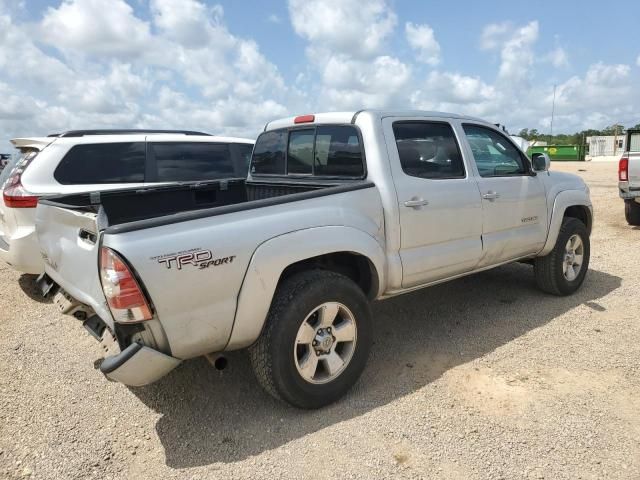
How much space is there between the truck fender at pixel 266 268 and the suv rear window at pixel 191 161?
382 centimetres

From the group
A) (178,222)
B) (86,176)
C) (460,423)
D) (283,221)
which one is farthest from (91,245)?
(86,176)

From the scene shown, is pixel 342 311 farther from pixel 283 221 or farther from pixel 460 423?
pixel 460 423

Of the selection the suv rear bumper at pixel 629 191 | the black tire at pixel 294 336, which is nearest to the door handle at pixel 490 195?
the black tire at pixel 294 336

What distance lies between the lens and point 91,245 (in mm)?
2652

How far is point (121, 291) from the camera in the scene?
236cm

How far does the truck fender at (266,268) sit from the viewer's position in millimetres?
2707

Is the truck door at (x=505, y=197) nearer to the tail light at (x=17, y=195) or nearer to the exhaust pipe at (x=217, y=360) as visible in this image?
the exhaust pipe at (x=217, y=360)

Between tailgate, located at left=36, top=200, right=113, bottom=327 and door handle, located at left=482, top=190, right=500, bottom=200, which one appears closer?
tailgate, located at left=36, top=200, right=113, bottom=327

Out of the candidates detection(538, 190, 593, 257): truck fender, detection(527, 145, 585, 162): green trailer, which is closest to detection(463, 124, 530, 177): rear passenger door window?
detection(538, 190, 593, 257): truck fender

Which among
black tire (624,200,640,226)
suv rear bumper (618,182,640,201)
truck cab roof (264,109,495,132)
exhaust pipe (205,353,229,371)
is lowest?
black tire (624,200,640,226)

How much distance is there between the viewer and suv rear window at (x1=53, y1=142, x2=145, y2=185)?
5395mm

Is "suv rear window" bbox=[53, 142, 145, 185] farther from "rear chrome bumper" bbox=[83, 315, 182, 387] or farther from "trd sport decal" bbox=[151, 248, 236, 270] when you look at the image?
"trd sport decal" bbox=[151, 248, 236, 270]

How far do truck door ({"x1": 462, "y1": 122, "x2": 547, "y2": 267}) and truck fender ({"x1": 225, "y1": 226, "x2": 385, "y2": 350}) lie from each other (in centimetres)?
172

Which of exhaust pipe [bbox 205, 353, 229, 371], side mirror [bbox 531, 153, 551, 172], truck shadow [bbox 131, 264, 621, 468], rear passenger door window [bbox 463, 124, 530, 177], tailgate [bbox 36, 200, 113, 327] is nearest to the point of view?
tailgate [bbox 36, 200, 113, 327]
